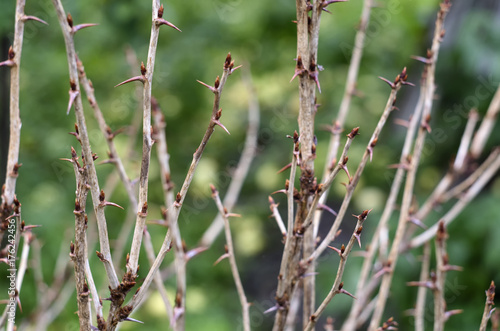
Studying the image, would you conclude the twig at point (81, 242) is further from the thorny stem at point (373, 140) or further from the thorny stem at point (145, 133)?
the thorny stem at point (373, 140)

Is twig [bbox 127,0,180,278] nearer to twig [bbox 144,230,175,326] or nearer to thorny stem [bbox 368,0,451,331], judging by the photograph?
twig [bbox 144,230,175,326]

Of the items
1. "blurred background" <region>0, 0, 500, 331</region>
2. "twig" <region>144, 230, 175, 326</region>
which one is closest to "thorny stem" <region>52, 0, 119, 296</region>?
"twig" <region>144, 230, 175, 326</region>

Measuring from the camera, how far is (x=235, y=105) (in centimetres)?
516

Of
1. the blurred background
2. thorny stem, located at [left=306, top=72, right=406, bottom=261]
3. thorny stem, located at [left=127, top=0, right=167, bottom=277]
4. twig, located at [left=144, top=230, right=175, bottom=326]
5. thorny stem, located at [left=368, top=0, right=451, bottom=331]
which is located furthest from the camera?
the blurred background

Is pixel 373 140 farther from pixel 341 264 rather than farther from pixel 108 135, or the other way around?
pixel 108 135

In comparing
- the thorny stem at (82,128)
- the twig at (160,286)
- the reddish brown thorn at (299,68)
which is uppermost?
the reddish brown thorn at (299,68)

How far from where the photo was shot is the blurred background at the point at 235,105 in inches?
128

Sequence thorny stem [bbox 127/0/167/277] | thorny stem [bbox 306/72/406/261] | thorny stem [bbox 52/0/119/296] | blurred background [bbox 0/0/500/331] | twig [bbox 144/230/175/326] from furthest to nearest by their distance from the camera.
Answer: blurred background [bbox 0/0/500/331] < twig [bbox 144/230/175/326] < thorny stem [bbox 306/72/406/261] < thorny stem [bbox 127/0/167/277] < thorny stem [bbox 52/0/119/296]

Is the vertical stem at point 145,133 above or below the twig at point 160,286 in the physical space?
above

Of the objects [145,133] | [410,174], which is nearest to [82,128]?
[145,133]

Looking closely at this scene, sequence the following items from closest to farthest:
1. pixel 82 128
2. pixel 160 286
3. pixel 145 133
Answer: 1. pixel 82 128
2. pixel 145 133
3. pixel 160 286

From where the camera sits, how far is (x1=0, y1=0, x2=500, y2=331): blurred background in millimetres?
3244

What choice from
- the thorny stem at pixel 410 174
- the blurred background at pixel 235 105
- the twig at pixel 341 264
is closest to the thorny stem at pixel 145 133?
the twig at pixel 341 264

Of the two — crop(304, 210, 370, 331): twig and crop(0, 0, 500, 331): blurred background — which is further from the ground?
crop(0, 0, 500, 331): blurred background
